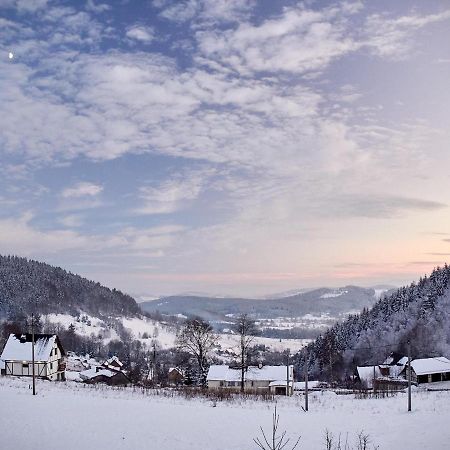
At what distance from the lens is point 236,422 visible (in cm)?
2550

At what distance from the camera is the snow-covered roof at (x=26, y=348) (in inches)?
2382

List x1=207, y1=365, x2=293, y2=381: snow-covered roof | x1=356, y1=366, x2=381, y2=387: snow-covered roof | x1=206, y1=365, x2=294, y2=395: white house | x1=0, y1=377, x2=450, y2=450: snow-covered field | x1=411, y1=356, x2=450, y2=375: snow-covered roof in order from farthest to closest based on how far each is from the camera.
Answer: x1=356, y1=366, x2=381, y2=387: snow-covered roof
x1=411, y1=356, x2=450, y2=375: snow-covered roof
x1=207, y1=365, x2=293, y2=381: snow-covered roof
x1=206, y1=365, x2=294, y2=395: white house
x1=0, y1=377, x2=450, y2=450: snow-covered field

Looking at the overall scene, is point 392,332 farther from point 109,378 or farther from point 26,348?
point 26,348

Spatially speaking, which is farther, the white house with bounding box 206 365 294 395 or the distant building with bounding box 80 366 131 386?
the distant building with bounding box 80 366 131 386

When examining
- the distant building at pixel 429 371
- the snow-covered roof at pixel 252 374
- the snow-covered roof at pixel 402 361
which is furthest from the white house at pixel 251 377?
the snow-covered roof at pixel 402 361

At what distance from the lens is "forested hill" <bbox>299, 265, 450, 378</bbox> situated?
109m

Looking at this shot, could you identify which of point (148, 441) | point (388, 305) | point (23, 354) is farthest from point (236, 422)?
point (388, 305)

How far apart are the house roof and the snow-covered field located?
1144 inches

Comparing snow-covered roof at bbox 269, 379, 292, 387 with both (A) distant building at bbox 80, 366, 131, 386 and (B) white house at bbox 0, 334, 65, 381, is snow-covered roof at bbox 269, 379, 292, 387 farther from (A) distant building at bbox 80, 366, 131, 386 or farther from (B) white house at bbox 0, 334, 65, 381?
(B) white house at bbox 0, 334, 65, 381

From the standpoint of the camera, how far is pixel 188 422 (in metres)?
25.2

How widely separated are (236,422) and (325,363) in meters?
89.8

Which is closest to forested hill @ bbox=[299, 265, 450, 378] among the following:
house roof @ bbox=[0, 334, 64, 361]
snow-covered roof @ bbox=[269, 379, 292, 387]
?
snow-covered roof @ bbox=[269, 379, 292, 387]

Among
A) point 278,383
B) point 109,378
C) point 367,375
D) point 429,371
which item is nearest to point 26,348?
point 109,378

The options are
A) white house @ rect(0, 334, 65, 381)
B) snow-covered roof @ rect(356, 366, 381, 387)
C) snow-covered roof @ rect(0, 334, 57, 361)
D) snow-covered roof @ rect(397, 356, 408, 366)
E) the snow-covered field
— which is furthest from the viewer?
snow-covered roof @ rect(397, 356, 408, 366)
